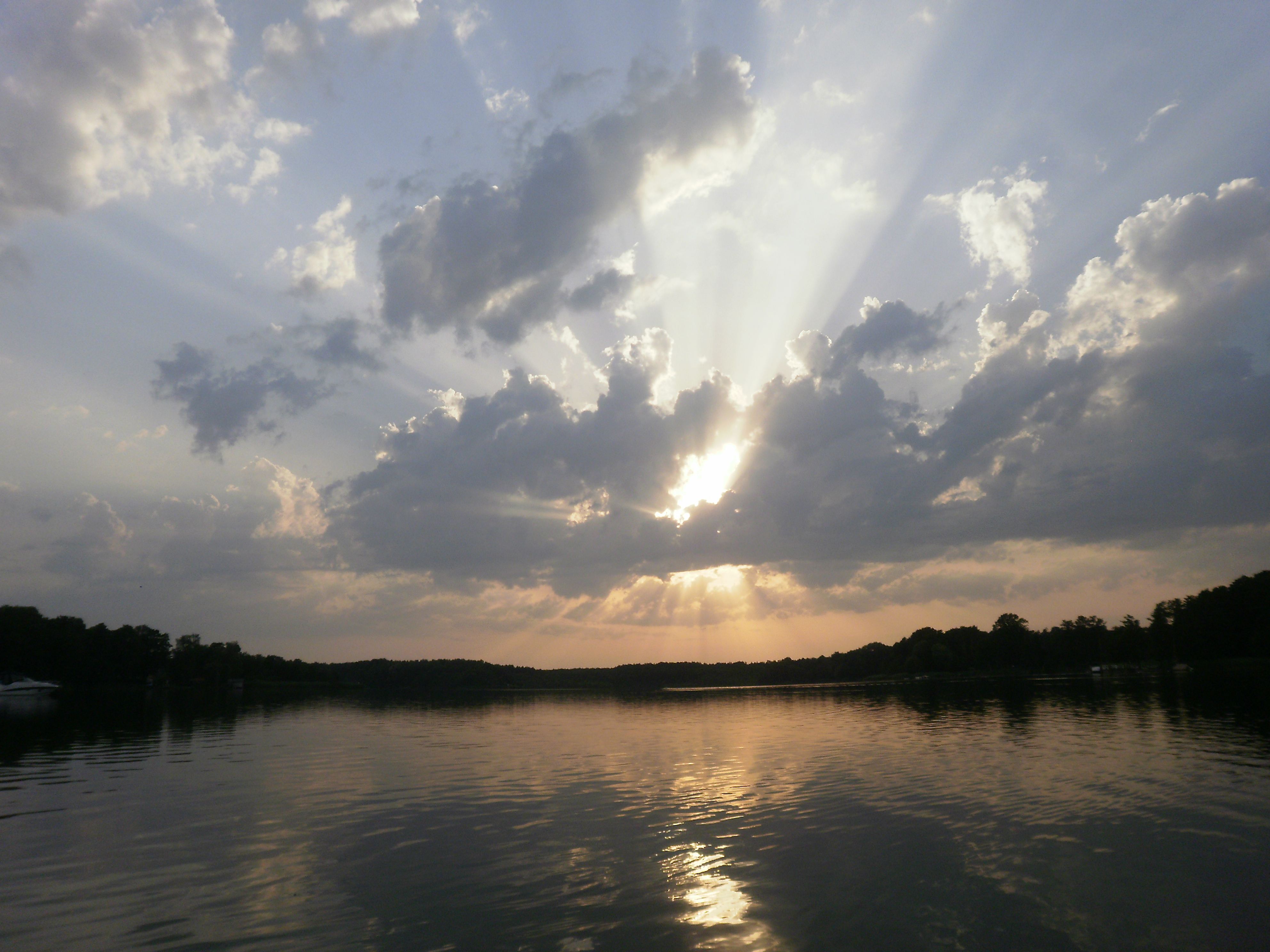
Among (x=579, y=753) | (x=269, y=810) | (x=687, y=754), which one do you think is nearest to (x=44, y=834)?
(x=269, y=810)

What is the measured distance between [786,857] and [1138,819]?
17.3 metres

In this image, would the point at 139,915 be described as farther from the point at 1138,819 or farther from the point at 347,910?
the point at 1138,819

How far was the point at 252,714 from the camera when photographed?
109 metres

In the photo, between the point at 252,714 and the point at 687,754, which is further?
the point at 252,714

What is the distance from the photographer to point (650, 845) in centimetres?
2748

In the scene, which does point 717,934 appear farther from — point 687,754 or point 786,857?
point 687,754

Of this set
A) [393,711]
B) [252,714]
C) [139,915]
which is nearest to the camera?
[139,915]

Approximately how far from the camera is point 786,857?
25406 mm

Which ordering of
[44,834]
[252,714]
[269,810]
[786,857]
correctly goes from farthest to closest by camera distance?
[252,714]
[269,810]
[44,834]
[786,857]

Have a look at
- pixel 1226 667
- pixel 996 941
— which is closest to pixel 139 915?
pixel 996 941

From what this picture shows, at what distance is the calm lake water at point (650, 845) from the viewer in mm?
18828

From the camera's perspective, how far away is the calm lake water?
1883cm

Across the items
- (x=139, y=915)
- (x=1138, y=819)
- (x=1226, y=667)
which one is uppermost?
(x=139, y=915)

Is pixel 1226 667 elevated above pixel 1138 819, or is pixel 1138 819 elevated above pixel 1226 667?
pixel 1138 819
